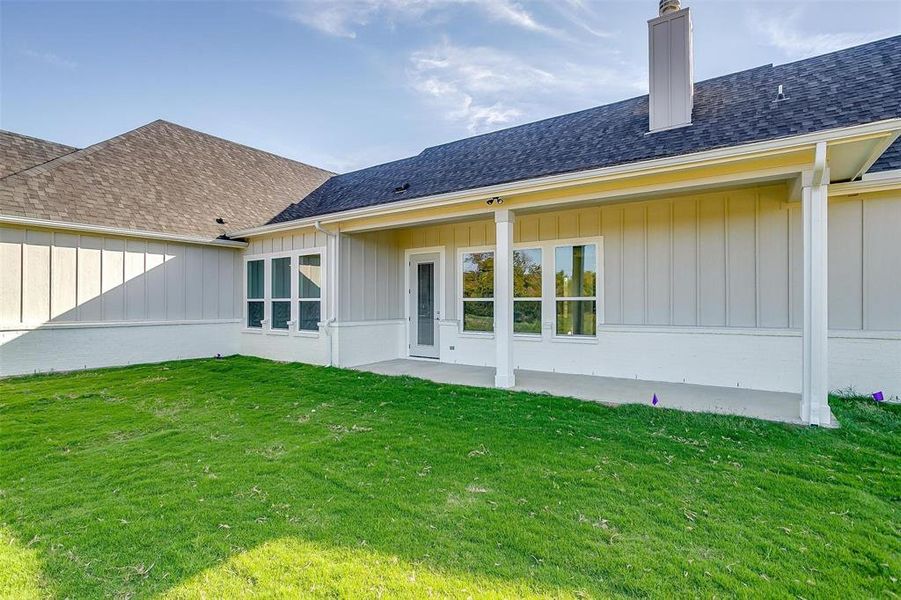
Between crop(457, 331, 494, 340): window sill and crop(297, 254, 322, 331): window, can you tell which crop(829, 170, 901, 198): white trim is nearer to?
crop(457, 331, 494, 340): window sill

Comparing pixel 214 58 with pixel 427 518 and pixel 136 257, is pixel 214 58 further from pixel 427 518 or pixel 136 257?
pixel 427 518

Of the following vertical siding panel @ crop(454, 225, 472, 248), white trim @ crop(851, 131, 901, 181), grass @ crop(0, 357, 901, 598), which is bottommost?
grass @ crop(0, 357, 901, 598)

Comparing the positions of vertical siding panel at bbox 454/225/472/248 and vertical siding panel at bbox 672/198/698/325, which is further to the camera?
vertical siding panel at bbox 454/225/472/248

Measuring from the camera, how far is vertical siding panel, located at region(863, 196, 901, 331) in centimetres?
532

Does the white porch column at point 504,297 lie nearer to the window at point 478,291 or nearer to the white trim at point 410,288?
the window at point 478,291

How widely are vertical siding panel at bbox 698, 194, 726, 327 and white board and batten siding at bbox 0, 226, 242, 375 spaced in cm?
968

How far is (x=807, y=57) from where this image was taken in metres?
7.07

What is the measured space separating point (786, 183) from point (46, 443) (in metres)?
8.99

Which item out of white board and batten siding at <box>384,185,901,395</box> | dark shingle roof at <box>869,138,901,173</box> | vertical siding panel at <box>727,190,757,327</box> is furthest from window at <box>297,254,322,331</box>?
dark shingle roof at <box>869,138,901,173</box>

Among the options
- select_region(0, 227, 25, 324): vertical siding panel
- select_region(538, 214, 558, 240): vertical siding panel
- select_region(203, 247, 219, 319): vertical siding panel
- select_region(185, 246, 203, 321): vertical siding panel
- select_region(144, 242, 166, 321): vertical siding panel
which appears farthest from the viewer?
select_region(203, 247, 219, 319): vertical siding panel

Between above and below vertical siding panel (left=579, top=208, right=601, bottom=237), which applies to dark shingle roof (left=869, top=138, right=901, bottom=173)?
above

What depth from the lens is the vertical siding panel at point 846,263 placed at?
546 cm

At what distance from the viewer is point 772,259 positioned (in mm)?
5852

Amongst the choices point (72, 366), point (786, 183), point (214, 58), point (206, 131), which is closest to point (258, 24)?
point (214, 58)
